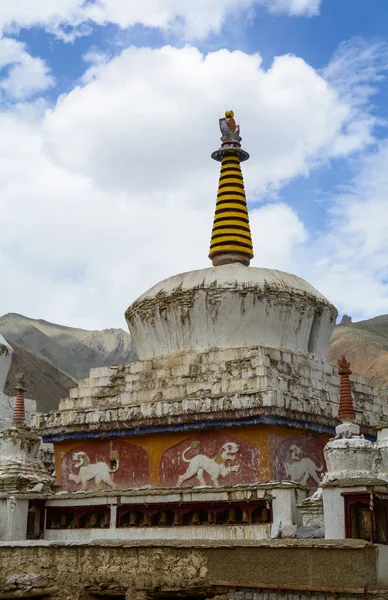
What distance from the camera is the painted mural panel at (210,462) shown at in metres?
12.3

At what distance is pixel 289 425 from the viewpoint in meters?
12.4

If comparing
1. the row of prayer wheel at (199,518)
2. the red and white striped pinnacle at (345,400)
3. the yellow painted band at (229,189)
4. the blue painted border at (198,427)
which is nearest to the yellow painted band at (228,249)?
the yellow painted band at (229,189)

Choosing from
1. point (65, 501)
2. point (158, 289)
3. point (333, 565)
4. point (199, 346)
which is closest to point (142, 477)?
point (65, 501)

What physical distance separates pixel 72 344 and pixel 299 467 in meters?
61.6

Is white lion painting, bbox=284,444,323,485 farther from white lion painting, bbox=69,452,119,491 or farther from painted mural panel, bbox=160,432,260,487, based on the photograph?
white lion painting, bbox=69,452,119,491

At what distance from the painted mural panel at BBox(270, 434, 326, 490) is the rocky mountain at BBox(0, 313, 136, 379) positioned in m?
53.5

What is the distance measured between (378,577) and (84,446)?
6.38 m

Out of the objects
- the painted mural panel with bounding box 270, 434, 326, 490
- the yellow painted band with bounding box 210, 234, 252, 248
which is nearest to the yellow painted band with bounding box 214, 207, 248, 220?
the yellow painted band with bounding box 210, 234, 252, 248

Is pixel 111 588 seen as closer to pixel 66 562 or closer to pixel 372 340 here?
pixel 66 562

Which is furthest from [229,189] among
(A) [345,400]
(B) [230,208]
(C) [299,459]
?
(A) [345,400]

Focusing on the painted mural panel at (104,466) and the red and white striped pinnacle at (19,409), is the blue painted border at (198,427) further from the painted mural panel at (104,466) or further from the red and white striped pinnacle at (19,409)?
the red and white striped pinnacle at (19,409)

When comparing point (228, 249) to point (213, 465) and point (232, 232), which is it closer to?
point (232, 232)

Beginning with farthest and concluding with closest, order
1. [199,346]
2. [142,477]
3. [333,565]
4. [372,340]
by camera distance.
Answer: [372,340] < [199,346] < [142,477] < [333,565]

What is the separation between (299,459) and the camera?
1275 cm
